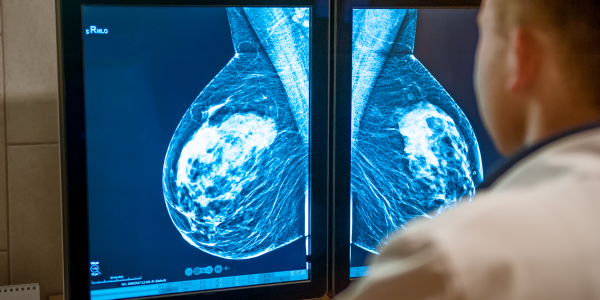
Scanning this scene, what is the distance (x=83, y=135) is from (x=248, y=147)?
26 cm

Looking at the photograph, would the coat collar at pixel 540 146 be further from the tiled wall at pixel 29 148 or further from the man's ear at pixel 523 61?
the tiled wall at pixel 29 148

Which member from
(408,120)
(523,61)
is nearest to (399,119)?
(408,120)

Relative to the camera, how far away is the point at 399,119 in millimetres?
1000

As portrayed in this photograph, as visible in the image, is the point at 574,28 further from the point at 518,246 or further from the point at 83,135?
the point at 83,135

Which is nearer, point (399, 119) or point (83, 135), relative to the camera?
point (83, 135)

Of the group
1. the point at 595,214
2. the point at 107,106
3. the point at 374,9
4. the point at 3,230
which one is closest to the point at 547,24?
the point at 595,214

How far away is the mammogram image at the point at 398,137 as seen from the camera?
983 millimetres

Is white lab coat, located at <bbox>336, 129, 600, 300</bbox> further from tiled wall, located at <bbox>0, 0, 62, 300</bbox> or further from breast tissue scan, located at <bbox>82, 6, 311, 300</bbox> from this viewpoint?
tiled wall, located at <bbox>0, 0, 62, 300</bbox>

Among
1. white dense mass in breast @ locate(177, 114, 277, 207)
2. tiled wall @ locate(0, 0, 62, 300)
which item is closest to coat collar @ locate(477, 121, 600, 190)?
white dense mass in breast @ locate(177, 114, 277, 207)

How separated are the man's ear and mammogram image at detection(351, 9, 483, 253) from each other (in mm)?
460

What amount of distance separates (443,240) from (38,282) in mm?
1067

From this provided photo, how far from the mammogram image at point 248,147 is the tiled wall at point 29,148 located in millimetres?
405

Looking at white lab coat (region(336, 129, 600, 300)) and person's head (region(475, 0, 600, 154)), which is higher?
person's head (region(475, 0, 600, 154))

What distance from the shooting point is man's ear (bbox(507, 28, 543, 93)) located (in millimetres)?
507
